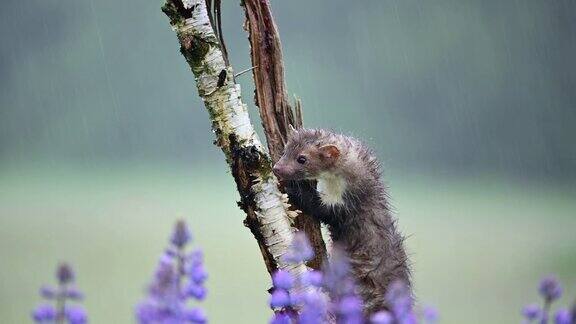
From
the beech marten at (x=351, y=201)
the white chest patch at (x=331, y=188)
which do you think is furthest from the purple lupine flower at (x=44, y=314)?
the white chest patch at (x=331, y=188)

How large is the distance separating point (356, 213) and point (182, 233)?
3.62m

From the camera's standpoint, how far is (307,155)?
5.83m

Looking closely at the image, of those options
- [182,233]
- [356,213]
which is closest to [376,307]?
[356,213]

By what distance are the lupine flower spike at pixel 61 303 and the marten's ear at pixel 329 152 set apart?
4.12m

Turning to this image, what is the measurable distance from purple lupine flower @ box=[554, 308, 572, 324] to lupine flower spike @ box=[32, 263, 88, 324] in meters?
1.18

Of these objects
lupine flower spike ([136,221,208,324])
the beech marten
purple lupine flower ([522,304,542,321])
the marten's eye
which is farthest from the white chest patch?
lupine flower spike ([136,221,208,324])

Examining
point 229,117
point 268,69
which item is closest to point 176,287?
point 229,117

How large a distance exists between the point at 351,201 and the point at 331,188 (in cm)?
28

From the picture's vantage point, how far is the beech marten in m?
5.44

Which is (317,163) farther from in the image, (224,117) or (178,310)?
(178,310)

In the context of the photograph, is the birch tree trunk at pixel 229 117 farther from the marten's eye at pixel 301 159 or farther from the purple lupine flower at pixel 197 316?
the purple lupine flower at pixel 197 316

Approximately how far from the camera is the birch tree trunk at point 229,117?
4.61 metres

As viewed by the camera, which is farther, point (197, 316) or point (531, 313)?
point (531, 313)

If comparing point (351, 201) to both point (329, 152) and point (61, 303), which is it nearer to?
point (329, 152)
